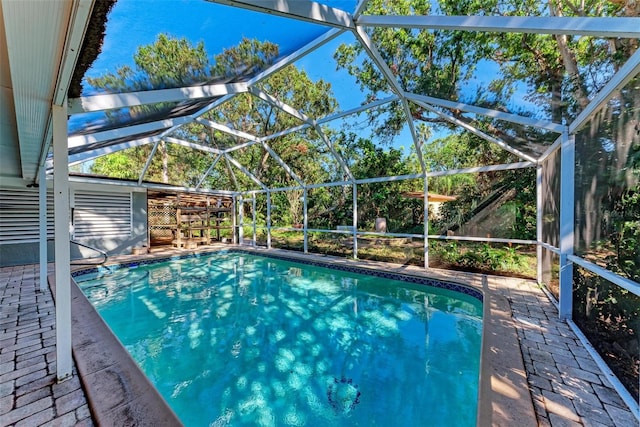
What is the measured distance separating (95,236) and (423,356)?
10490 millimetres

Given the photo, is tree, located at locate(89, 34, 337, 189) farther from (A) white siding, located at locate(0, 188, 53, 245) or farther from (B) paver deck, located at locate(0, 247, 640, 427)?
(A) white siding, located at locate(0, 188, 53, 245)

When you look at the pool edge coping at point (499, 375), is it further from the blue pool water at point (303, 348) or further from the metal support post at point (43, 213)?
the metal support post at point (43, 213)

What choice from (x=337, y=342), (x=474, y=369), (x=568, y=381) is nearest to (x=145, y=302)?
(x=337, y=342)

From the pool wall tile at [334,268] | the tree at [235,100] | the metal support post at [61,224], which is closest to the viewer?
the metal support post at [61,224]

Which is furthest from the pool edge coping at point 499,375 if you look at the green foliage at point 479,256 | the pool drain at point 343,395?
the green foliage at point 479,256

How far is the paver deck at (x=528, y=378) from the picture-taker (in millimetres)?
1854

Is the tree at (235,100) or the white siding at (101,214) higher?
the tree at (235,100)

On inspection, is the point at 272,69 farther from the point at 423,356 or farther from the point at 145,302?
the point at 145,302

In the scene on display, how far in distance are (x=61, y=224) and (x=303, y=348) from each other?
3053mm

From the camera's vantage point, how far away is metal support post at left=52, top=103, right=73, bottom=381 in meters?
2.04

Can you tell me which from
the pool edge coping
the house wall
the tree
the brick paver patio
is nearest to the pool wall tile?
the pool edge coping

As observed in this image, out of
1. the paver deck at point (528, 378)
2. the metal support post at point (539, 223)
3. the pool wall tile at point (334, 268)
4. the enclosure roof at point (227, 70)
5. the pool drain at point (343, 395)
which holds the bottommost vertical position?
the pool drain at point (343, 395)

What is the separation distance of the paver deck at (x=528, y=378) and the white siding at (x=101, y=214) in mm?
5616

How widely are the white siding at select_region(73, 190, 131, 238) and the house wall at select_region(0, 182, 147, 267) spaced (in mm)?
60
